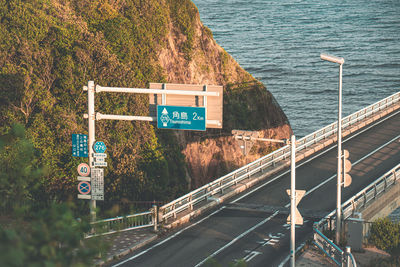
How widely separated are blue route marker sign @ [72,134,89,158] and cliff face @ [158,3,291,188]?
23014 mm

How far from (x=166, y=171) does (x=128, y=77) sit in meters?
7.82

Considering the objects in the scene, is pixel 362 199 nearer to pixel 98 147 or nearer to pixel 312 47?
pixel 98 147

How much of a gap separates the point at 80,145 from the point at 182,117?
4.70 metres

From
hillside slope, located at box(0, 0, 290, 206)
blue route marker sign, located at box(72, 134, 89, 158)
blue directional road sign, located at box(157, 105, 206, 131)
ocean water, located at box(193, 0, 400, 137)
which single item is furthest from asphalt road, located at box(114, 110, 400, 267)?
ocean water, located at box(193, 0, 400, 137)

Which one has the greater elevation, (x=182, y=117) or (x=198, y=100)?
(x=198, y=100)

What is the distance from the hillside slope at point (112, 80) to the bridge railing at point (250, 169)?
711 centimetres

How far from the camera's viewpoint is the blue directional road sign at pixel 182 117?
25237mm

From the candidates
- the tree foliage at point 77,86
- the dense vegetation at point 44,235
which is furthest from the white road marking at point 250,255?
the tree foliage at point 77,86

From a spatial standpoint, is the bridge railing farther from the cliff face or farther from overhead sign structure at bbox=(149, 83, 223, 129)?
the cliff face

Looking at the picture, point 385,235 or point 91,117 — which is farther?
point 385,235

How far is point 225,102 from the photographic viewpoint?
5591 centimetres

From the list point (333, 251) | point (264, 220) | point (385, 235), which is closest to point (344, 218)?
point (385, 235)

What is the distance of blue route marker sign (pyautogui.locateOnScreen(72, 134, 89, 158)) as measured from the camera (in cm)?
2566

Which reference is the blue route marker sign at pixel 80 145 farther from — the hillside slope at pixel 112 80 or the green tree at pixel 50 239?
the green tree at pixel 50 239
